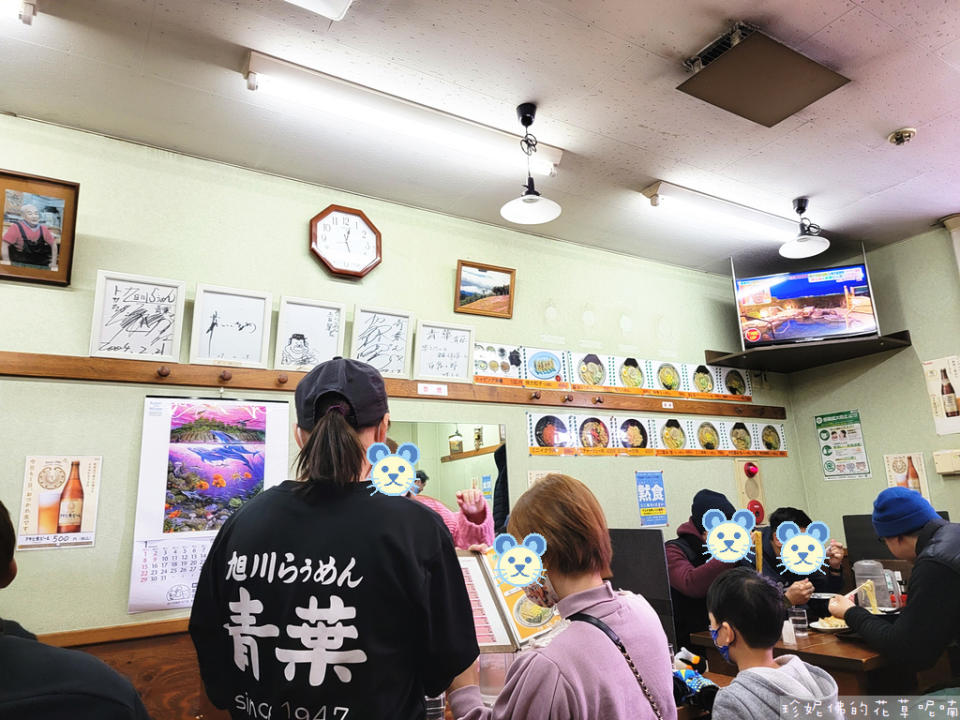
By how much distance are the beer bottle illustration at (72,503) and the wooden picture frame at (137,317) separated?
0.52 meters

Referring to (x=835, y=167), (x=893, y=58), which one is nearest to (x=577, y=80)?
(x=893, y=58)

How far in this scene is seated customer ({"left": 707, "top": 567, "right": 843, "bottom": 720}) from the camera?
1.64 metres

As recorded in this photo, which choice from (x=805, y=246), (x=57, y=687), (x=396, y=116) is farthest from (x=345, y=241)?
(x=57, y=687)

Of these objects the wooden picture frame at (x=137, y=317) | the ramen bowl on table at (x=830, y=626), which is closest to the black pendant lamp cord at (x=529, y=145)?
the wooden picture frame at (x=137, y=317)

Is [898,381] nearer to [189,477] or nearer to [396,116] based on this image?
[396,116]

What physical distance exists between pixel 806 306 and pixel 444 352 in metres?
2.61

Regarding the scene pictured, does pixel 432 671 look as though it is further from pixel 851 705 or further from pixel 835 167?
pixel 835 167

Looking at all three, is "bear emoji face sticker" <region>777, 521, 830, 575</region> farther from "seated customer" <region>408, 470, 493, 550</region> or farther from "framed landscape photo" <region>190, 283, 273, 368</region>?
"framed landscape photo" <region>190, 283, 273, 368</region>

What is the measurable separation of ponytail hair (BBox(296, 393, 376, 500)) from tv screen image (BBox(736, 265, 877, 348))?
3.91 meters

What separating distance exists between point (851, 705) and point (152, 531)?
103 inches

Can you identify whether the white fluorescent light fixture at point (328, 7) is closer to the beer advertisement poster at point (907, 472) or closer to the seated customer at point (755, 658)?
the seated customer at point (755, 658)

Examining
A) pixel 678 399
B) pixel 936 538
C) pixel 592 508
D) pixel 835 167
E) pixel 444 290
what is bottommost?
pixel 936 538

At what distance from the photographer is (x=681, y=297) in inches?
188

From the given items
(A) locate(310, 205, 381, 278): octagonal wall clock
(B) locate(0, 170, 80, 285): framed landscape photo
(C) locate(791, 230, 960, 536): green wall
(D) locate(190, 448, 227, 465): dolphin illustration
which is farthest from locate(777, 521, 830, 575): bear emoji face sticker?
(C) locate(791, 230, 960, 536): green wall
